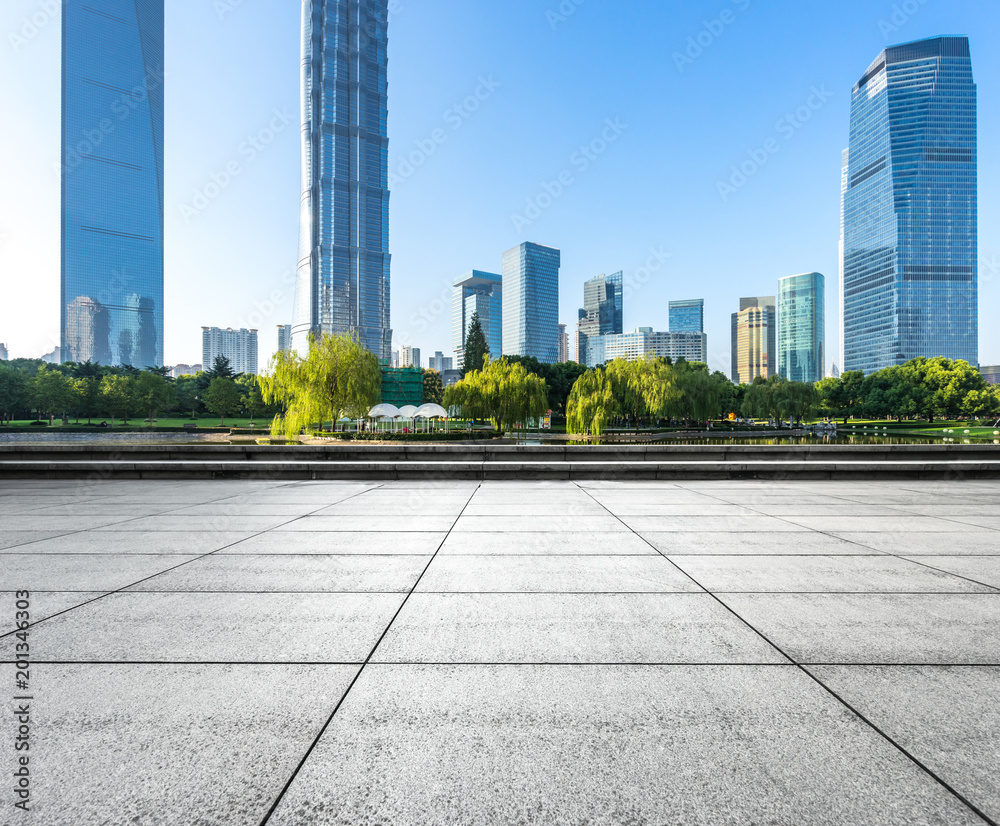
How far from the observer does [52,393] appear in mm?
67125

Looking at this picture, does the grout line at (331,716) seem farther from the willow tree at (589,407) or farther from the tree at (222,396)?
the tree at (222,396)

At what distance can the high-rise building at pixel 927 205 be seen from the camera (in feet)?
474

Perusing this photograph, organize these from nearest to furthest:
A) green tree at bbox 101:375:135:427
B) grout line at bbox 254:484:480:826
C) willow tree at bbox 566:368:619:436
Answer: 1. grout line at bbox 254:484:480:826
2. willow tree at bbox 566:368:619:436
3. green tree at bbox 101:375:135:427

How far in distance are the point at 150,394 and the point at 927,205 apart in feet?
643

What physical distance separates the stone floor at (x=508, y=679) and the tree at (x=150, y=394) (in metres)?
80.3

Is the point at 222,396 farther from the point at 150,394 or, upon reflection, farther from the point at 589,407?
the point at 589,407

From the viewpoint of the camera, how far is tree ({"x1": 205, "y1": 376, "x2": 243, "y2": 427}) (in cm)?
7962

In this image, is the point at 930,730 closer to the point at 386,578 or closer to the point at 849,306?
the point at 386,578

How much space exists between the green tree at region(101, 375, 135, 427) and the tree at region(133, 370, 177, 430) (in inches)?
26.4

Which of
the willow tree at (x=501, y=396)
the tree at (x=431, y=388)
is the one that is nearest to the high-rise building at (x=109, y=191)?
the tree at (x=431, y=388)

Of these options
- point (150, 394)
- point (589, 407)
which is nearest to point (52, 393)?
point (150, 394)

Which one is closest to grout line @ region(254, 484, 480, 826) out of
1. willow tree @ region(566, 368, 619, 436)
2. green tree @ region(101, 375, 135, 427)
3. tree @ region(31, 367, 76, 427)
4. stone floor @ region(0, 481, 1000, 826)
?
stone floor @ region(0, 481, 1000, 826)

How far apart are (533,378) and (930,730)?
1325 inches

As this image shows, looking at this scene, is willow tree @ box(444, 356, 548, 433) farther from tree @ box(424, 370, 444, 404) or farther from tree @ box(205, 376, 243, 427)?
tree @ box(424, 370, 444, 404)
